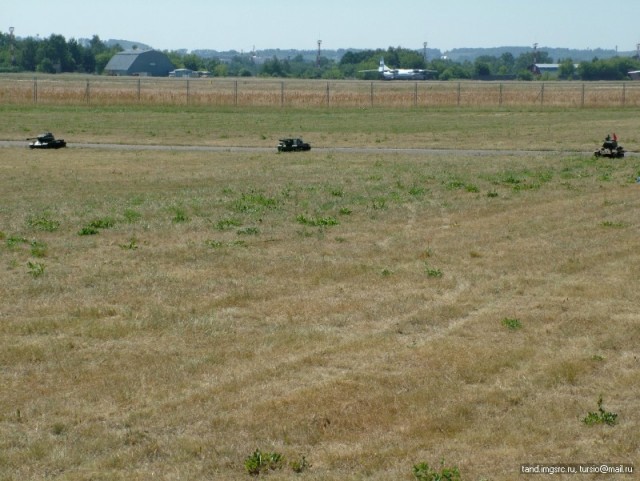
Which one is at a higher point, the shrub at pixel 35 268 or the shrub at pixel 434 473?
the shrub at pixel 35 268

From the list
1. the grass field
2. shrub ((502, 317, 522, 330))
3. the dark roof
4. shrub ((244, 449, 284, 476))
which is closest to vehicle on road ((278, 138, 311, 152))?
the grass field

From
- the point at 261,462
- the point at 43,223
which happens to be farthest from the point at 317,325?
the point at 43,223

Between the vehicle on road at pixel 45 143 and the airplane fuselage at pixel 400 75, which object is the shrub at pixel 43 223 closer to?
the vehicle on road at pixel 45 143

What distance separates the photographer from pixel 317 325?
1355 centimetres

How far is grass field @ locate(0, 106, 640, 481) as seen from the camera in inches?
363

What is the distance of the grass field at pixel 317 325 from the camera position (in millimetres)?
9219

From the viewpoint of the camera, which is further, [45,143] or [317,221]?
[45,143]

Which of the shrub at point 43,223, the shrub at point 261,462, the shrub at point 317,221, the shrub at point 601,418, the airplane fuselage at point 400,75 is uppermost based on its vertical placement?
the airplane fuselage at point 400,75

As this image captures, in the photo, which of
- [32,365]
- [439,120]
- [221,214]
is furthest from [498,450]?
[439,120]

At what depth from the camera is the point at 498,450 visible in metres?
9.02

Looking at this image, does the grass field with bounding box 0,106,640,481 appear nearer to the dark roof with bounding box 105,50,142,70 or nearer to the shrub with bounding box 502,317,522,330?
the shrub with bounding box 502,317,522,330

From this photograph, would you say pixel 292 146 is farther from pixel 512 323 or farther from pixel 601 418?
pixel 601 418

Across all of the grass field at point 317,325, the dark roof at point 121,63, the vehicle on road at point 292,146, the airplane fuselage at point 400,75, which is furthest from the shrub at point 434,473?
the dark roof at point 121,63

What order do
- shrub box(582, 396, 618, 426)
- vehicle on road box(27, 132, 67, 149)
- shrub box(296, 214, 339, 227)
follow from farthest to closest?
1. vehicle on road box(27, 132, 67, 149)
2. shrub box(296, 214, 339, 227)
3. shrub box(582, 396, 618, 426)
